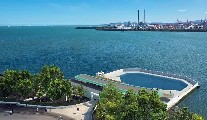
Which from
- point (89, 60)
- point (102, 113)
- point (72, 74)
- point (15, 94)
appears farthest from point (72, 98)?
point (89, 60)

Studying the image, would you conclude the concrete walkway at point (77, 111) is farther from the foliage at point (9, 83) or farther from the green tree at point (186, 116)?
the green tree at point (186, 116)

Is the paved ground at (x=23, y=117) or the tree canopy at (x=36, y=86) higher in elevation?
the tree canopy at (x=36, y=86)

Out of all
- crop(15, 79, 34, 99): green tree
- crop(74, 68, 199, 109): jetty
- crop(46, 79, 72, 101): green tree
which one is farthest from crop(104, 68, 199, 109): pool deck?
crop(15, 79, 34, 99): green tree

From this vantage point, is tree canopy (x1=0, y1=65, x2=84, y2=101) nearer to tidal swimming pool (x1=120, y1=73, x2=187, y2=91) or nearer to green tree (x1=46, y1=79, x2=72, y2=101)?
green tree (x1=46, y1=79, x2=72, y2=101)

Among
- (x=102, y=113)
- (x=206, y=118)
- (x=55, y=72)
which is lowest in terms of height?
(x=206, y=118)

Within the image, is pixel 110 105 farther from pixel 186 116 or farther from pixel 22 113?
pixel 22 113

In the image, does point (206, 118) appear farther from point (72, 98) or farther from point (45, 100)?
point (45, 100)

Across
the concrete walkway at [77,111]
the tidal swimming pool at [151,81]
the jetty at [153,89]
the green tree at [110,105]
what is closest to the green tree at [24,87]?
the concrete walkway at [77,111]

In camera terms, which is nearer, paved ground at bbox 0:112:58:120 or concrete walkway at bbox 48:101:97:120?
paved ground at bbox 0:112:58:120
